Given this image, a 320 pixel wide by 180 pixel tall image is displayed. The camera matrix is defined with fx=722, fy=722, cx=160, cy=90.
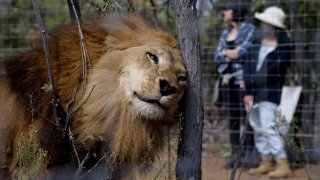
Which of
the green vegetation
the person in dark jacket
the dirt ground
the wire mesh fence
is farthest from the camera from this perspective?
the wire mesh fence

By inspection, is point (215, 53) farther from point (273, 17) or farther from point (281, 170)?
point (281, 170)

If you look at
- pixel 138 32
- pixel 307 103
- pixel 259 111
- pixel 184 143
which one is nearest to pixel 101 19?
pixel 138 32

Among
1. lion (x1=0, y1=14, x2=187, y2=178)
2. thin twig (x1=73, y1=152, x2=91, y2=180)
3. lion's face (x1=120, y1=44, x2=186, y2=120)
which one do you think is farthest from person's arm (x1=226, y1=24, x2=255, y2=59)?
thin twig (x1=73, y1=152, x2=91, y2=180)

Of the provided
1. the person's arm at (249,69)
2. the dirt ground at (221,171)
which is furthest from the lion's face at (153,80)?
the person's arm at (249,69)

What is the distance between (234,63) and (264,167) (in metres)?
0.93

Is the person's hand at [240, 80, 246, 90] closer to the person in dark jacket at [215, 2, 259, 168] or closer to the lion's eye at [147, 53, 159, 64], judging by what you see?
the person in dark jacket at [215, 2, 259, 168]

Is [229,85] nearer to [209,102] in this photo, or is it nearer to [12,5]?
[209,102]

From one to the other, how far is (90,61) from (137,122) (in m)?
0.32

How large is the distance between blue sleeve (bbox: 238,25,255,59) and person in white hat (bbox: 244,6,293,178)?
0.05 m

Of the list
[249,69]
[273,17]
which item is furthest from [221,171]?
[273,17]

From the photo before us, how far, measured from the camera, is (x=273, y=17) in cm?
599

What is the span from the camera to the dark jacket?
5.95 metres

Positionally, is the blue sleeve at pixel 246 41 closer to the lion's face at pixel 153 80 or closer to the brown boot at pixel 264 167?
the brown boot at pixel 264 167

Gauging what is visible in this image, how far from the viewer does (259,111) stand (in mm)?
6023
